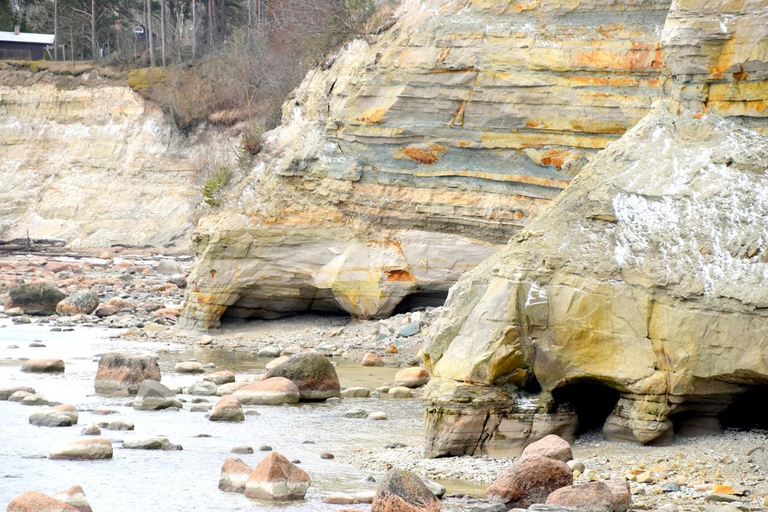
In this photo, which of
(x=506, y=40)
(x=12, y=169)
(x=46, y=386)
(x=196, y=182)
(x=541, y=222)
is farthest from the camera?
(x=12, y=169)

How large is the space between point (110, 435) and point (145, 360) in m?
3.47

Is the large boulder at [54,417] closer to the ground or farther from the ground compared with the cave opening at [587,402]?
closer to the ground

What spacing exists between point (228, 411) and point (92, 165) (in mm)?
33429

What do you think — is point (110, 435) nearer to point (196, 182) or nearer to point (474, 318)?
point (474, 318)

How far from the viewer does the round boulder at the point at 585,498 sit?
741 centimetres

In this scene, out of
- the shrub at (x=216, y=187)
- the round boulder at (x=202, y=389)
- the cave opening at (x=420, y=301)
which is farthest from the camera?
the shrub at (x=216, y=187)

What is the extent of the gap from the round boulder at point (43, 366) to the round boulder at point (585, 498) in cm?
972

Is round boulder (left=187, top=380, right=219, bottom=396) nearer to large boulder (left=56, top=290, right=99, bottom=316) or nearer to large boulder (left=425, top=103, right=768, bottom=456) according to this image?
large boulder (left=425, top=103, right=768, bottom=456)

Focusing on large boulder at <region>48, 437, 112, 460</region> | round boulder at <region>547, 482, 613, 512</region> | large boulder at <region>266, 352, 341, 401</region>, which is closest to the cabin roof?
large boulder at <region>266, 352, 341, 401</region>

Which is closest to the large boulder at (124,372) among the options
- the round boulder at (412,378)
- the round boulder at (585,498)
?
the round boulder at (412,378)

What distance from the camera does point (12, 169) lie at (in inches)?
1763

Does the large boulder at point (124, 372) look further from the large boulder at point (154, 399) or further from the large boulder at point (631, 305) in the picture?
the large boulder at point (631, 305)

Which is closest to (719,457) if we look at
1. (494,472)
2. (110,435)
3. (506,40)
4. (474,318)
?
(494,472)

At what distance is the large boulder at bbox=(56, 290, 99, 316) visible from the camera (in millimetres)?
22938
